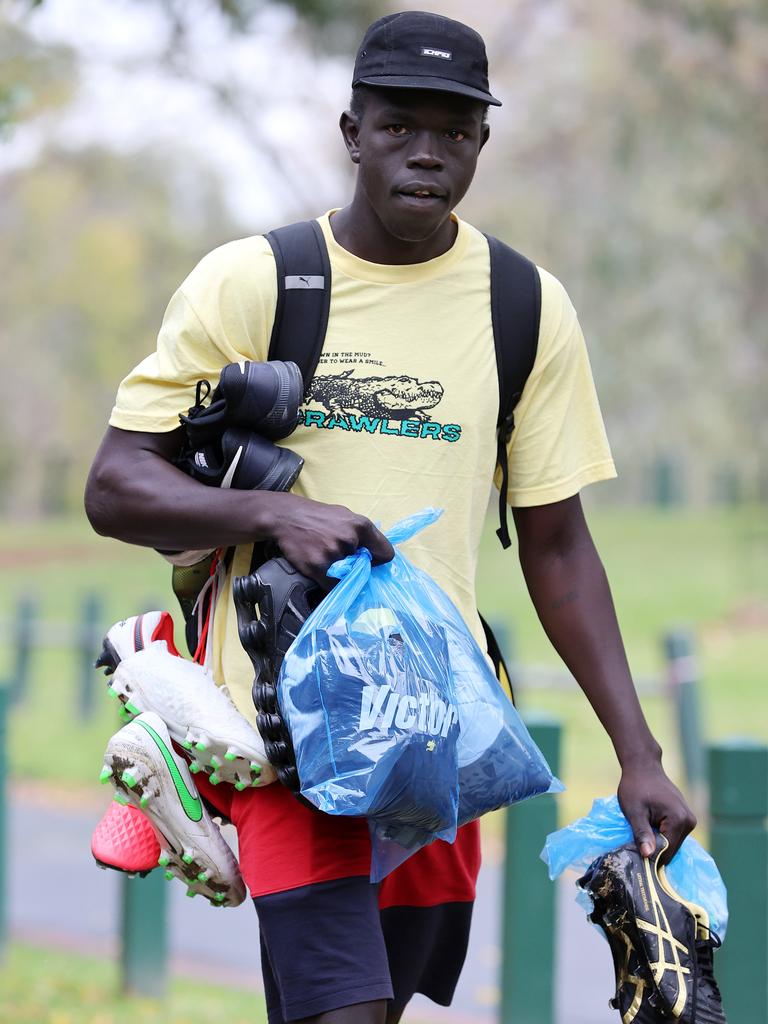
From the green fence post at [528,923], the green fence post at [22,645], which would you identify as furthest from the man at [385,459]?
the green fence post at [22,645]

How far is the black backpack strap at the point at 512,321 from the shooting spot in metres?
3.14

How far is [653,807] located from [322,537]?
918 mm

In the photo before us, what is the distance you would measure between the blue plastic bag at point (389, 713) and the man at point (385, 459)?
100mm

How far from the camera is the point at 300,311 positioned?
2990 mm

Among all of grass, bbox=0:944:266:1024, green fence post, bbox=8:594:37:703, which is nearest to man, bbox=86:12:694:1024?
grass, bbox=0:944:266:1024

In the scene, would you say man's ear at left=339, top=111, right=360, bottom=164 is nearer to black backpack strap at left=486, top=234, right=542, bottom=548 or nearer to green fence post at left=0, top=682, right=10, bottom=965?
black backpack strap at left=486, top=234, right=542, bottom=548

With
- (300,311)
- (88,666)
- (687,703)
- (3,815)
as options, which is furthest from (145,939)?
(88,666)

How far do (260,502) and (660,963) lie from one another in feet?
3.66

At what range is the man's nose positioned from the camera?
2945 millimetres

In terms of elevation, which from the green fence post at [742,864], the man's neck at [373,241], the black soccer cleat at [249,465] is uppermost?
the man's neck at [373,241]

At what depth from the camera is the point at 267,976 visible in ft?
9.91

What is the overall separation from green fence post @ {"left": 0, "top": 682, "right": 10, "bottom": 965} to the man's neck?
3.88m

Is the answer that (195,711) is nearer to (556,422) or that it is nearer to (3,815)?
(556,422)

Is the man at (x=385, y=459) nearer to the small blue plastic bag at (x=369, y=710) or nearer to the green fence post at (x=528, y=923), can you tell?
the small blue plastic bag at (x=369, y=710)
